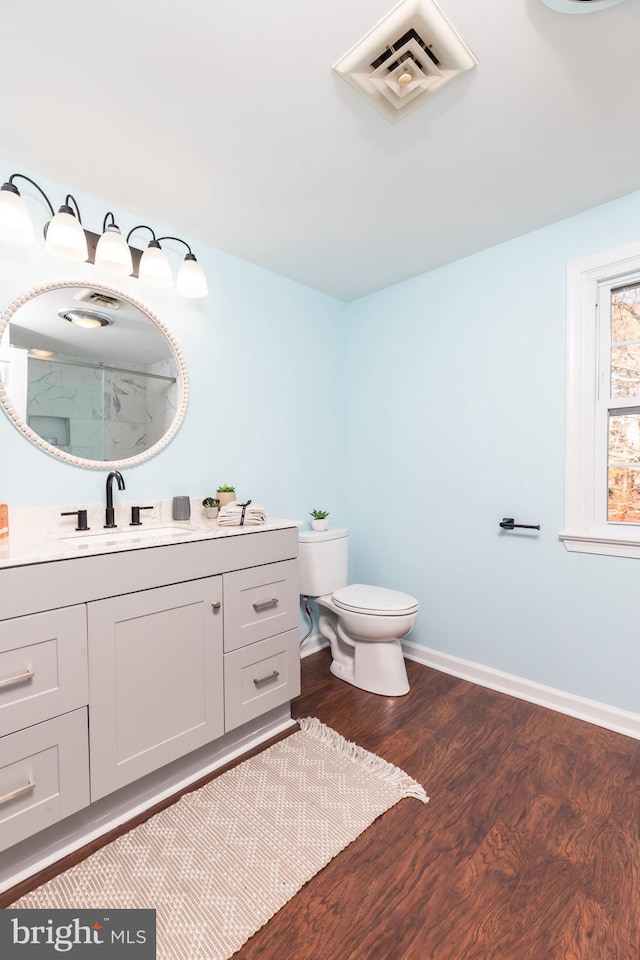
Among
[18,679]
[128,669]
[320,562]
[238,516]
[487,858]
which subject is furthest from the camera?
[320,562]

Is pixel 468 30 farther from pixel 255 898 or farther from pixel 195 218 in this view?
pixel 255 898

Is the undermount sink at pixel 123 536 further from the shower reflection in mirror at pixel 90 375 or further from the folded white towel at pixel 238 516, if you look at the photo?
the shower reflection in mirror at pixel 90 375

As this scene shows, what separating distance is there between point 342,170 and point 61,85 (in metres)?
0.93

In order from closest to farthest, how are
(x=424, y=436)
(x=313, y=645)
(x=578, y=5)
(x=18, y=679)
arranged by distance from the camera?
1. (x=578, y=5)
2. (x=18, y=679)
3. (x=424, y=436)
4. (x=313, y=645)

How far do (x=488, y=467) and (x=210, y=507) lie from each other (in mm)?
1465

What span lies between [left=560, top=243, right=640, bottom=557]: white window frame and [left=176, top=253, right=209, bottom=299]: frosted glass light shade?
5.59ft

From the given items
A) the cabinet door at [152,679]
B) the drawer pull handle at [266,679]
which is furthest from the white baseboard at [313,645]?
the cabinet door at [152,679]

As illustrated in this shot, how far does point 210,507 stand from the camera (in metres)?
2.12

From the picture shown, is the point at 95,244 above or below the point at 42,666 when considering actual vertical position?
above

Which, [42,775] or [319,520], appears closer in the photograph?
[42,775]

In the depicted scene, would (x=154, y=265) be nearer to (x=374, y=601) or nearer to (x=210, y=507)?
(x=210, y=507)

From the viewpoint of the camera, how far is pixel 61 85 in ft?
4.24

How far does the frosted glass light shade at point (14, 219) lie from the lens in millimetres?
1451

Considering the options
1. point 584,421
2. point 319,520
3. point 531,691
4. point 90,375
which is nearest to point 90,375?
point 90,375
